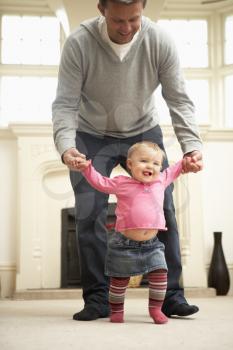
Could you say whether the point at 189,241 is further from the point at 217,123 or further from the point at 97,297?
the point at 97,297

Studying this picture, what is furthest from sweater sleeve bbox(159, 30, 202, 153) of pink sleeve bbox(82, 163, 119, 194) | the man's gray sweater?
pink sleeve bbox(82, 163, 119, 194)

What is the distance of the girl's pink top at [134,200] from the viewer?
1605mm

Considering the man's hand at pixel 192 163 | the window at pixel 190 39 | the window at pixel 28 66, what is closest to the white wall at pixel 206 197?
the window at pixel 28 66

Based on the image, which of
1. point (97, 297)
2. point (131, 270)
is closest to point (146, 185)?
point (131, 270)

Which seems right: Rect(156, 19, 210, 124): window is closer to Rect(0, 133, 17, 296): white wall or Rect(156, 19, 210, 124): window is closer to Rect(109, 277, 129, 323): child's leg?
Rect(0, 133, 17, 296): white wall

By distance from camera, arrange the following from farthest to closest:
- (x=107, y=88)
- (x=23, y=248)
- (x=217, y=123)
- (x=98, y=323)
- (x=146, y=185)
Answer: (x=217, y=123), (x=23, y=248), (x=107, y=88), (x=146, y=185), (x=98, y=323)

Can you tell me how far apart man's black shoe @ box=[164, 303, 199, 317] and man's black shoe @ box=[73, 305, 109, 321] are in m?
0.20

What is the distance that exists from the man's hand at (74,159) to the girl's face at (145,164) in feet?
0.49

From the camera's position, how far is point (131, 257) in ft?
5.28

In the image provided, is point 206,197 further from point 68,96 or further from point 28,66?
point 68,96

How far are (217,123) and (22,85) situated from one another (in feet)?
5.52

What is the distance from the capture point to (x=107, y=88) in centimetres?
176

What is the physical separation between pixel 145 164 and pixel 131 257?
27 centimetres

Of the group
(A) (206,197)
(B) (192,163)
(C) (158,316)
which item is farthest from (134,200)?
(A) (206,197)
